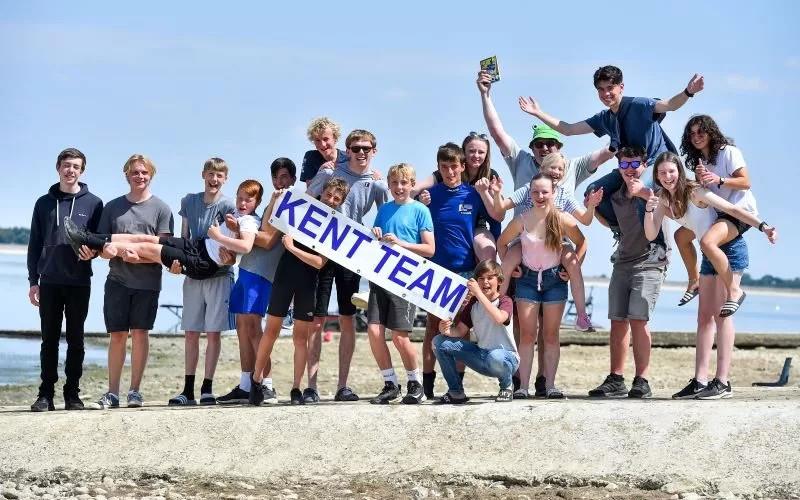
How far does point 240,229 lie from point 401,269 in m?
1.29

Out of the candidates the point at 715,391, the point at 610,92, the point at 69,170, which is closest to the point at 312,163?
the point at 69,170

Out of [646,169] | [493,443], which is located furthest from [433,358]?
[646,169]

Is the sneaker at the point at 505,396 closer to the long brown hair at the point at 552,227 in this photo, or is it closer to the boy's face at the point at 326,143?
the long brown hair at the point at 552,227

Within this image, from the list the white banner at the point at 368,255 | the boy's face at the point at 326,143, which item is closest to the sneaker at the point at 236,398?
the white banner at the point at 368,255

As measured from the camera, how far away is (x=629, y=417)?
8.03 metres

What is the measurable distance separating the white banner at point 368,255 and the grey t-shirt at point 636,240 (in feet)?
4.35

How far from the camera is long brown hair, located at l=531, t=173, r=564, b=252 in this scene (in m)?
8.75

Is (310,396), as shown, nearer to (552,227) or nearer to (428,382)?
(428,382)

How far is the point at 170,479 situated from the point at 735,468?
372 cm

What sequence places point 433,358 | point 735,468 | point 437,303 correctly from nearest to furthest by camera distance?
point 735,468
point 437,303
point 433,358

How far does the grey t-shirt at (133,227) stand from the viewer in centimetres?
932

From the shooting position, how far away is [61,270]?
923 cm

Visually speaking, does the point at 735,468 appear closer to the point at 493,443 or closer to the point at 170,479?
the point at 493,443

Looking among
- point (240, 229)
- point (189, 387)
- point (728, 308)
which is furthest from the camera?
point (189, 387)
